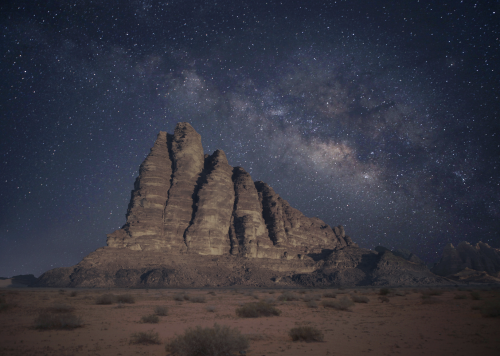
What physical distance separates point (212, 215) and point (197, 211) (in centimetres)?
543

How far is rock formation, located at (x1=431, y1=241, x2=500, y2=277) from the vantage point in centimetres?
11012

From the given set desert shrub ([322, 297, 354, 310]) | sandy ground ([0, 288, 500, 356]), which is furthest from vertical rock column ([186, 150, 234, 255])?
sandy ground ([0, 288, 500, 356])

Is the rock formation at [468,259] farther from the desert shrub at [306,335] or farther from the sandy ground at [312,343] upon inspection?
the desert shrub at [306,335]

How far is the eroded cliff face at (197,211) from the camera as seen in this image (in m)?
81.4

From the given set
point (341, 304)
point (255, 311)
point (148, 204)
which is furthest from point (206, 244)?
point (255, 311)

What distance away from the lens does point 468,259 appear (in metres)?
114

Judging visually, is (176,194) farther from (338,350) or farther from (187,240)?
(338,350)

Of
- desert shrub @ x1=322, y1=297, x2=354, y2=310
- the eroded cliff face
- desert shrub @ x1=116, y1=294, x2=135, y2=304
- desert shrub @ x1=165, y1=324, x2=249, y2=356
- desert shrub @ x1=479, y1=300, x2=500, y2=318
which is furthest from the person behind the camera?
the eroded cliff face

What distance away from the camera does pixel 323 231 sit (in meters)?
125

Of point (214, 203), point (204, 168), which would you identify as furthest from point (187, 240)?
point (204, 168)

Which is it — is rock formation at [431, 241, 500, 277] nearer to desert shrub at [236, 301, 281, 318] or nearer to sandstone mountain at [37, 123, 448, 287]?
Answer: sandstone mountain at [37, 123, 448, 287]

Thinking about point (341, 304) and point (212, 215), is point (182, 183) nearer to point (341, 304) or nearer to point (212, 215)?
point (212, 215)

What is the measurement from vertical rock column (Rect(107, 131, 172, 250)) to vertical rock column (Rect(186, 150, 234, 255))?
11531 mm

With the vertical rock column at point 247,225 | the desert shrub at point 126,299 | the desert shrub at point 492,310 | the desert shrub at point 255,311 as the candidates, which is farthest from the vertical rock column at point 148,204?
the desert shrub at point 492,310
